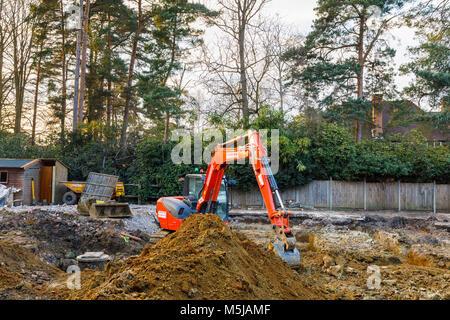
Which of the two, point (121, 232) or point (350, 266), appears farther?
point (121, 232)

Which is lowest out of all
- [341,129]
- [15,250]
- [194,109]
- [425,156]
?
[15,250]

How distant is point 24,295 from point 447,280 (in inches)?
248

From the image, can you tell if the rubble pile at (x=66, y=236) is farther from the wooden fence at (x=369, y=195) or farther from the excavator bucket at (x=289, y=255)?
the wooden fence at (x=369, y=195)

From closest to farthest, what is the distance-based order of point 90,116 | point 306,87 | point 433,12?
point 433,12 → point 306,87 → point 90,116

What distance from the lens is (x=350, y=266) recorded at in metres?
7.15

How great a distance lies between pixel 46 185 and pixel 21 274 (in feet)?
42.6

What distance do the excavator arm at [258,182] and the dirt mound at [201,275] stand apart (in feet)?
2.76

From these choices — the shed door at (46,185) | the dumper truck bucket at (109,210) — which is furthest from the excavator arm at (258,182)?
the shed door at (46,185)

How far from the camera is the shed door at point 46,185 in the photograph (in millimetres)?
17000

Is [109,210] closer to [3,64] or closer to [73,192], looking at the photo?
[73,192]

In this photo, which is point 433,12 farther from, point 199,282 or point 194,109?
point 194,109
